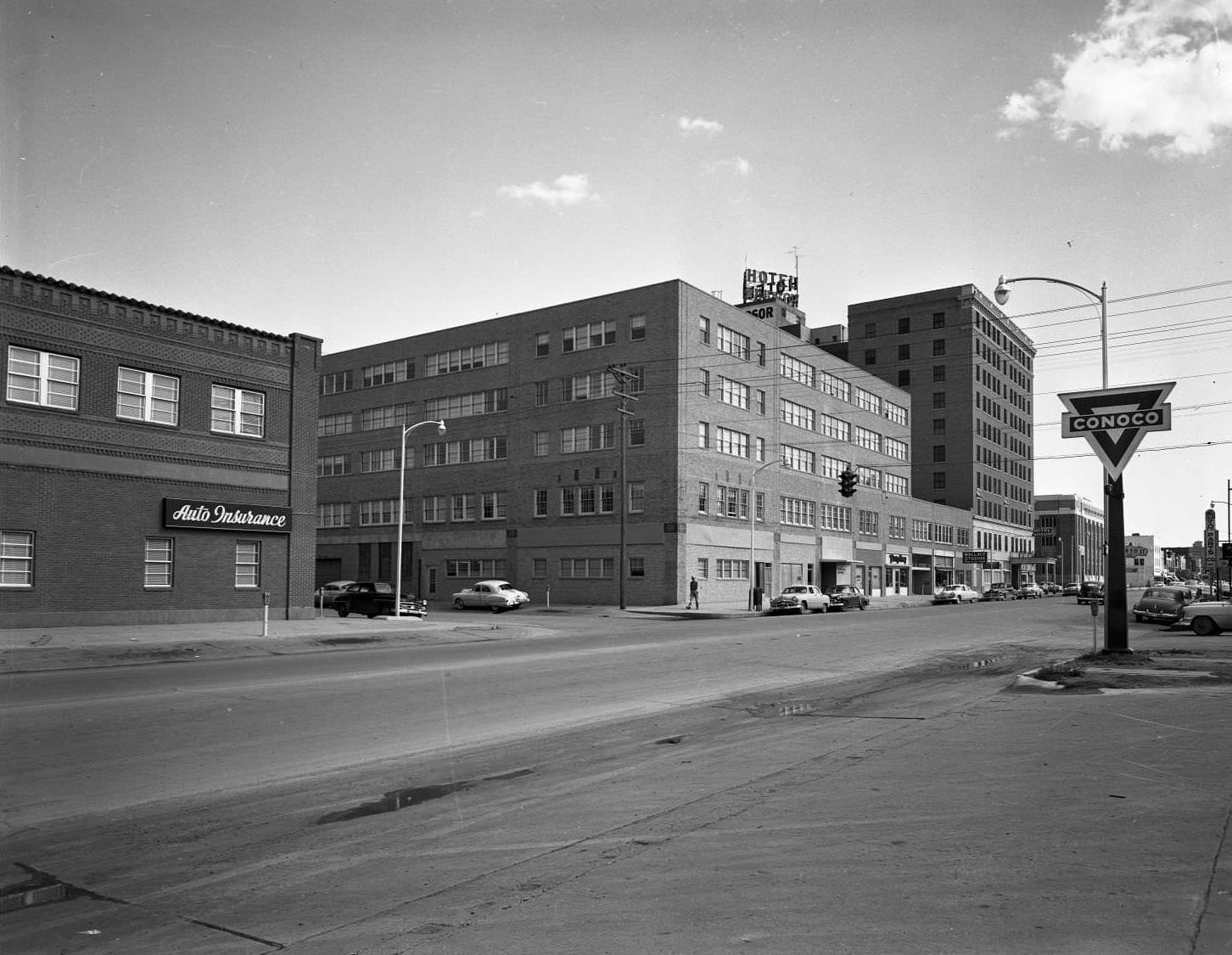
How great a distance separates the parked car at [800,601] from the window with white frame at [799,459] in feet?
43.3

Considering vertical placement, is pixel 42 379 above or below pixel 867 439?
below

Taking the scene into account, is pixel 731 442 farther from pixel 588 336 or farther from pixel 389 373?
pixel 389 373

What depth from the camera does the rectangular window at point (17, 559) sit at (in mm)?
27750

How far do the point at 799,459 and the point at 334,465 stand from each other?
34.4 meters

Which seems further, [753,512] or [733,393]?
[733,393]

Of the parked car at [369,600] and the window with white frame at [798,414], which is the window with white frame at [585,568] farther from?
the window with white frame at [798,414]

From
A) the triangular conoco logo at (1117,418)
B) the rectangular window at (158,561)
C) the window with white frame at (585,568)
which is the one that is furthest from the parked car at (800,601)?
the triangular conoco logo at (1117,418)

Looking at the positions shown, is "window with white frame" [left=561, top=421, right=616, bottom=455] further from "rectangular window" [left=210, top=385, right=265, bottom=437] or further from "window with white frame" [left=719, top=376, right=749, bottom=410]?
"rectangular window" [left=210, top=385, right=265, bottom=437]

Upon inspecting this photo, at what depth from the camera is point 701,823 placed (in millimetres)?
6926

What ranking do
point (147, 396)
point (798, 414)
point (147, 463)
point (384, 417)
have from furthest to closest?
point (384, 417) → point (798, 414) → point (147, 396) → point (147, 463)

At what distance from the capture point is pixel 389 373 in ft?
238

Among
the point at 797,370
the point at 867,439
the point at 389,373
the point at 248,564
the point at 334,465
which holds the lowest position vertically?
the point at 248,564

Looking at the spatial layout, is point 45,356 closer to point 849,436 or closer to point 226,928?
point 226,928

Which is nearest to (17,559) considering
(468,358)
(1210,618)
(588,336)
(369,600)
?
(369,600)
